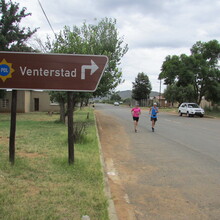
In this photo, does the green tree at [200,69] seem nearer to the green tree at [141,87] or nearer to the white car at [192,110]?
the white car at [192,110]

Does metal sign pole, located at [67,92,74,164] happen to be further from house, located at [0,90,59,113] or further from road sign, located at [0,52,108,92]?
house, located at [0,90,59,113]

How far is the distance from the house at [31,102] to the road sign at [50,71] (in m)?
27.8

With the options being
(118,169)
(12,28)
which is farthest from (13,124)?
(12,28)

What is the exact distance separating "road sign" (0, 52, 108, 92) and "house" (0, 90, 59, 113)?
27828mm

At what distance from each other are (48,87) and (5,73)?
91 cm

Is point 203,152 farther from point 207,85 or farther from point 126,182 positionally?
point 207,85

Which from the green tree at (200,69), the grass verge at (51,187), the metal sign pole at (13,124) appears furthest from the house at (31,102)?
the metal sign pole at (13,124)

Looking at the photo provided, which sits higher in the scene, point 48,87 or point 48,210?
point 48,87

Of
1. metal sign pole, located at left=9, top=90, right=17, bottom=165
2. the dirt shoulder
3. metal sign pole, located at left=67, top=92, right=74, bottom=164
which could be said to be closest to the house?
the dirt shoulder

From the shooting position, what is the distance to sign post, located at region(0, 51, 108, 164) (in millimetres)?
5492

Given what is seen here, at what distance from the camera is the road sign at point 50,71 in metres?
5.49

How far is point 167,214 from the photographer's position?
4.07 m

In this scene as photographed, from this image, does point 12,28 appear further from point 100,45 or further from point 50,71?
point 50,71

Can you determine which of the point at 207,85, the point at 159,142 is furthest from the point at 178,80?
the point at 159,142
